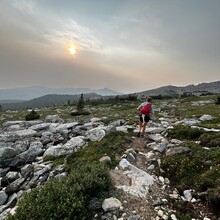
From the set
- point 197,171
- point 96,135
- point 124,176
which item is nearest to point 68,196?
point 124,176

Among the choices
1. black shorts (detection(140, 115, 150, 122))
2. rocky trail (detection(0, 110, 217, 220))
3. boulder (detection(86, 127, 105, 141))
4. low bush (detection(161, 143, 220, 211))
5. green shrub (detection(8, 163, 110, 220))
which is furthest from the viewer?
boulder (detection(86, 127, 105, 141))

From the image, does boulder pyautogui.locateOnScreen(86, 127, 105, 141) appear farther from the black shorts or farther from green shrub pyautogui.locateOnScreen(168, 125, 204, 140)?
green shrub pyautogui.locateOnScreen(168, 125, 204, 140)

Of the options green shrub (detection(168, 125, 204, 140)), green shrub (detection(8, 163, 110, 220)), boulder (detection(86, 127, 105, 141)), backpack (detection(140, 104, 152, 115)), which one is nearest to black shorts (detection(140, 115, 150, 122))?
backpack (detection(140, 104, 152, 115))

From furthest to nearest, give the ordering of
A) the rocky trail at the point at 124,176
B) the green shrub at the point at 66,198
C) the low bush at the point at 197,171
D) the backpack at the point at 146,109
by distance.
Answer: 1. the backpack at the point at 146,109
2. the low bush at the point at 197,171
3. the rocky trail at the point at 124,176
4. the green shrub at the point at 66,198

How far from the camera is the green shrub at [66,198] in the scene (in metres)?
7.37

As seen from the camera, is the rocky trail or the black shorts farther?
the black shorts

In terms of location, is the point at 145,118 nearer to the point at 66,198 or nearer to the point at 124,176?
the point at 124,176

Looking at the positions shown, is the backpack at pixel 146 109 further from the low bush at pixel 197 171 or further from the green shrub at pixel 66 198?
the green shrub at pixel 66 198

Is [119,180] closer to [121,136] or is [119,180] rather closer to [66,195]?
[66,195]

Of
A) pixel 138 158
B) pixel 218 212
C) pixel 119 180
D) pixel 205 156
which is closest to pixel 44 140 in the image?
pixel 138 158

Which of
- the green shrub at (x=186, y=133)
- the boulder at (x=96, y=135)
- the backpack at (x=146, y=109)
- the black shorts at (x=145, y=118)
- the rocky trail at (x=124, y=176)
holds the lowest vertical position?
the rocky trail at (x=124, y=176)

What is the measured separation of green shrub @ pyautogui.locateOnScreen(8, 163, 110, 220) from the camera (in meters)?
7.37

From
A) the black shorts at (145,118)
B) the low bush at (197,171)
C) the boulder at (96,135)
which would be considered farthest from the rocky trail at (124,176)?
the black shorts at (145,118)

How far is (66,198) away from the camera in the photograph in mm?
7773
